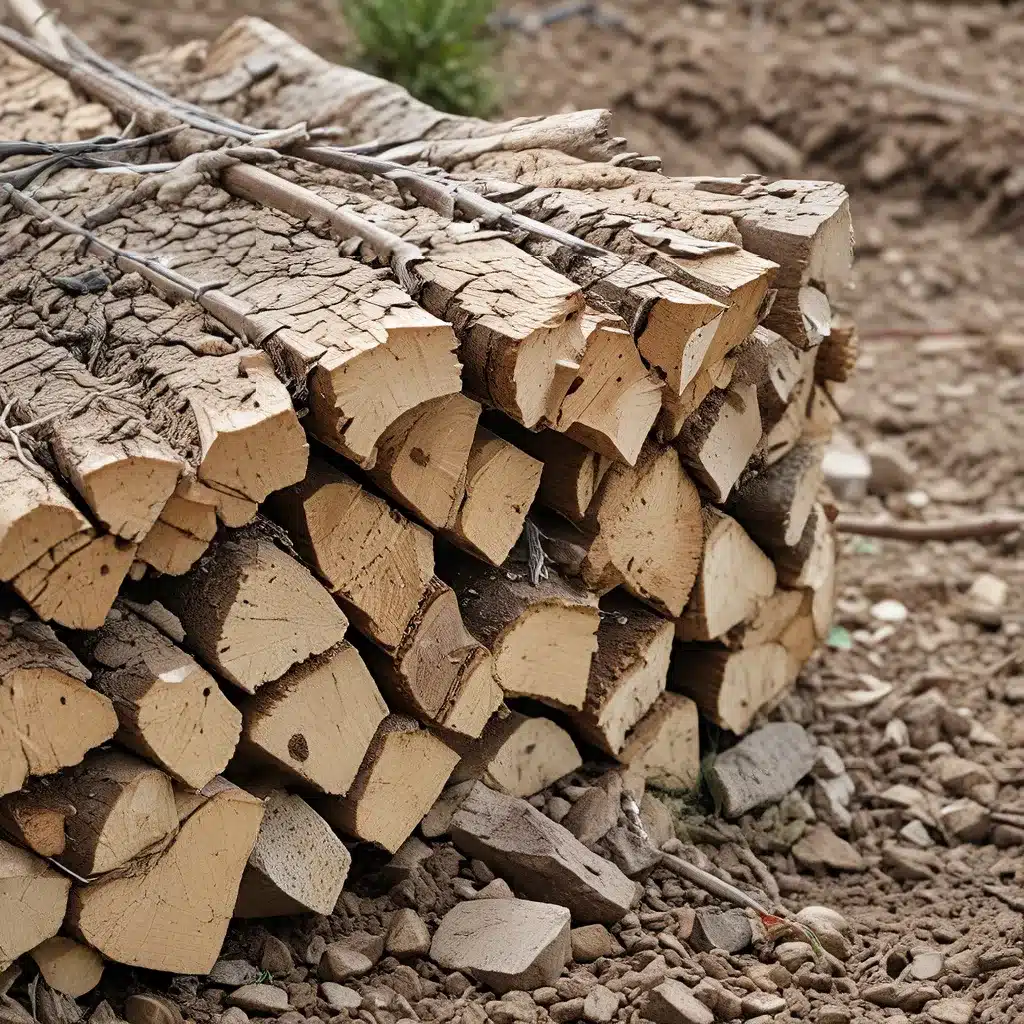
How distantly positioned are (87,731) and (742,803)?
1.35 metres

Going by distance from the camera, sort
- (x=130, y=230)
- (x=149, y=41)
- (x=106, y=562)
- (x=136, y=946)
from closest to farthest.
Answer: (x=106, y=562) → (x=136, y=946) → (x=130, y=230) → (x=149, y=41)

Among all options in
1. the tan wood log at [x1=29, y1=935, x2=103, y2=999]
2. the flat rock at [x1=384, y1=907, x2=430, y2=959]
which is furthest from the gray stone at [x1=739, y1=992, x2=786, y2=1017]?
the tan wood log at [x1=29, y1=935, x2=103, y2=999]

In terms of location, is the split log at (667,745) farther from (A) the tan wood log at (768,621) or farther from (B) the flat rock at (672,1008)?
(B) the flat rock at (672,1008)

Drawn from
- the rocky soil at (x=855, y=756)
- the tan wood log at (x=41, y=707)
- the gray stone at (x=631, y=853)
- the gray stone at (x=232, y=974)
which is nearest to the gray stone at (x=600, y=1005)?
the rocky soil at (x=855, y=756)

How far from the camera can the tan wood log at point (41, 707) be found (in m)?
1.81

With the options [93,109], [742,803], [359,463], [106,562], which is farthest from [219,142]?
[742,803]

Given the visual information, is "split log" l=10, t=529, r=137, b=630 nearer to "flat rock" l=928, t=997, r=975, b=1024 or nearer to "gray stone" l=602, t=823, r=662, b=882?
"gray stone" l=602, t=823, r=662, b=882

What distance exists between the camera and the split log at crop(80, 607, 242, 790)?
1.91 m

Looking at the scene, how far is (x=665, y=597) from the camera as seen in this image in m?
2.56

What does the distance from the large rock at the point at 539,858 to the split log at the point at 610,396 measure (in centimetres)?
62

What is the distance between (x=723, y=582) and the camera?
2.66m

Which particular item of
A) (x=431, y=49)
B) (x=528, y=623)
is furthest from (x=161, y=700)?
(x=431, y=49)

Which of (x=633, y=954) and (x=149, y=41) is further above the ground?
(x=149, y=41)

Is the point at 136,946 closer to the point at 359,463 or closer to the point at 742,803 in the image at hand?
the point at 359,463
